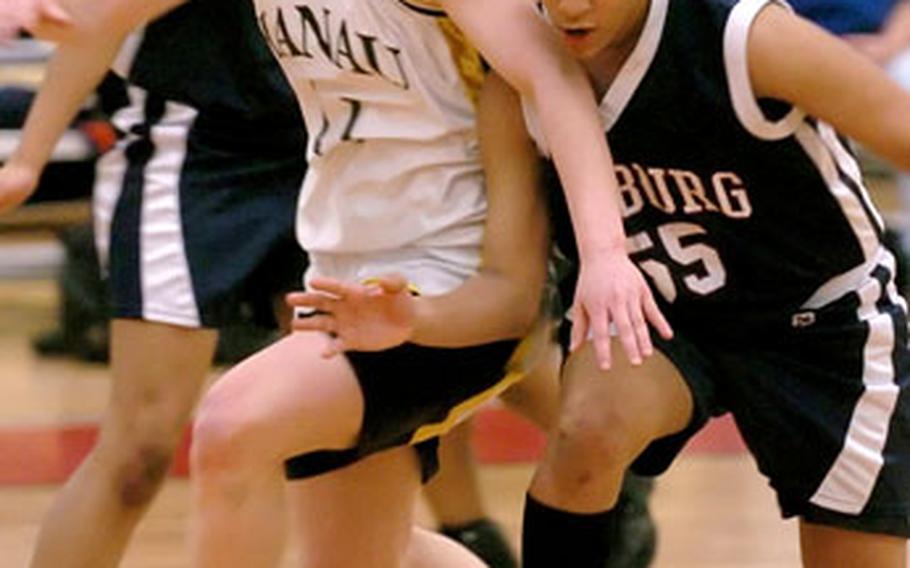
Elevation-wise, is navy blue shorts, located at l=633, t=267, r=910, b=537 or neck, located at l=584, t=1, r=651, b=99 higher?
neck, located at l=584, t=1, r=651, b=99

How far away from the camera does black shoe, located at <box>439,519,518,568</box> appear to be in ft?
13.1

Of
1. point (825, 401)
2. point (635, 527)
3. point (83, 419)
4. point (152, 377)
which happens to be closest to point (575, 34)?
point (825, 401)

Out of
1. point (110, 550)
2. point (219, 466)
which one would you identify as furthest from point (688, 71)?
point (110, 550)

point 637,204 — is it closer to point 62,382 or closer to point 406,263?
point 406,263

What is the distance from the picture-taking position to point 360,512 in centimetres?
309

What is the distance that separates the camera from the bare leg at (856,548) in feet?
10.3

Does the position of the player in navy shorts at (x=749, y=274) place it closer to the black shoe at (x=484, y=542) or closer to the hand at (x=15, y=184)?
the hand at (x=15, y=184)

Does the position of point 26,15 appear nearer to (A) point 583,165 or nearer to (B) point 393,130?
(B) point 393,130

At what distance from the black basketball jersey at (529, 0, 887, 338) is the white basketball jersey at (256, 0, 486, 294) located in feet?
0.41

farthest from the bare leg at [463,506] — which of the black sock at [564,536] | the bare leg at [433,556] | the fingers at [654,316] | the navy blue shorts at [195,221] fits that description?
the fingers at [654,316]

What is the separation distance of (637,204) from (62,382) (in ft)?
11.6

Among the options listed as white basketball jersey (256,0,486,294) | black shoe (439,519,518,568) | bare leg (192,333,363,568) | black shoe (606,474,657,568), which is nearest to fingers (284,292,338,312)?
bare leg (192,333,363,568)

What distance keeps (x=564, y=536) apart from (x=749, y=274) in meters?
0.41

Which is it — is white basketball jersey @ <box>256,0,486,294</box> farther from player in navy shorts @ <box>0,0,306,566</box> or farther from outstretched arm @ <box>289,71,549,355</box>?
player in navy shorts @ <box>0,0,306,566</box>
